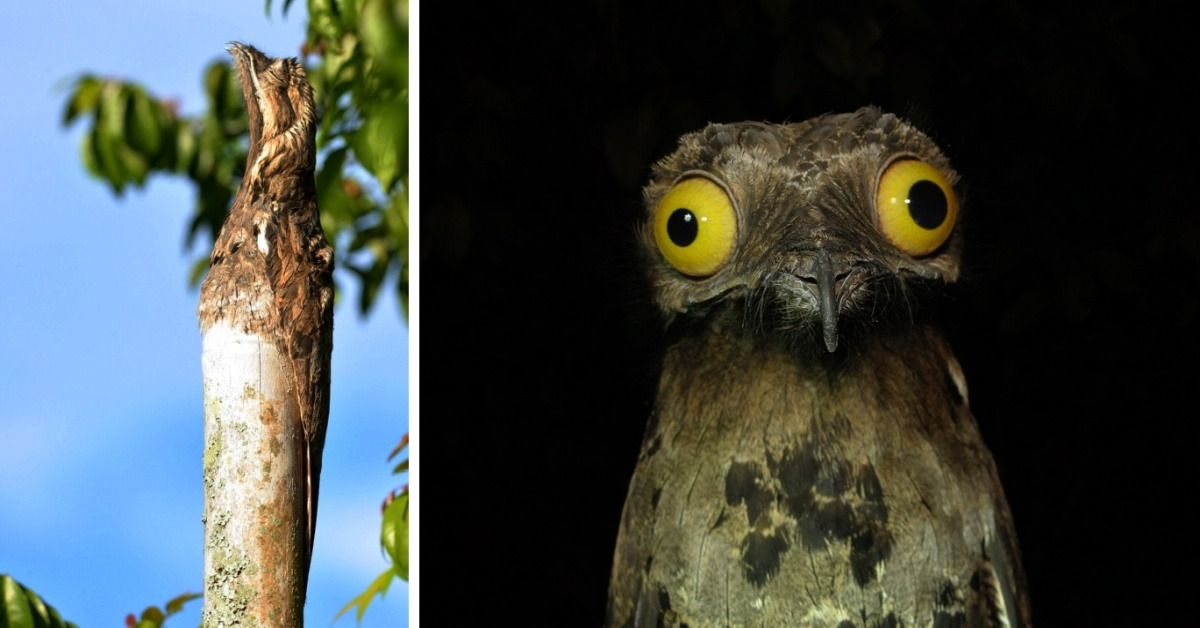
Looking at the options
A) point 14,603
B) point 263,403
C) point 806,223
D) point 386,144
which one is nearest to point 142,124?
point 386,144

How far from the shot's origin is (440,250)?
1.46 metres

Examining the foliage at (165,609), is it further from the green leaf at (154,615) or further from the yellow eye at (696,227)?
the yellow eye at (696,227)

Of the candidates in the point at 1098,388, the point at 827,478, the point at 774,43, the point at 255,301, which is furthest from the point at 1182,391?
the point at 255,301

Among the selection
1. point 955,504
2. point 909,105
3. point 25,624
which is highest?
point 909,105

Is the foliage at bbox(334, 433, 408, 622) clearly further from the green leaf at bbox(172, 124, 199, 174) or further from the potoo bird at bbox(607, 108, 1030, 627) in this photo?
the green leaf at bbox(172, 124, 199, 174)

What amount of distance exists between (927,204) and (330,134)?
40.2 inches

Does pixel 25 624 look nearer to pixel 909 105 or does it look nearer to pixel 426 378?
pixel 426 378

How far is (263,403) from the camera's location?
1.12m

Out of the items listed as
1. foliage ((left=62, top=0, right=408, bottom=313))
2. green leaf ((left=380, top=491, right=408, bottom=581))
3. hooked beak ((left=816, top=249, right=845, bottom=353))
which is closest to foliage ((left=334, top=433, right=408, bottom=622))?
green leaf ((left=380, top=491, right=408, bottom=581))

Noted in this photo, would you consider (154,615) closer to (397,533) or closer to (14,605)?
(14,605)

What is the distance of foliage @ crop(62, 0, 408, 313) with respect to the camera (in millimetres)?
1631

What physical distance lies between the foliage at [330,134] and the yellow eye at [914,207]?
2.27 ft

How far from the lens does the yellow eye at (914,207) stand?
3.88ft

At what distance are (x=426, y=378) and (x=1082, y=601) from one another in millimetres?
791
